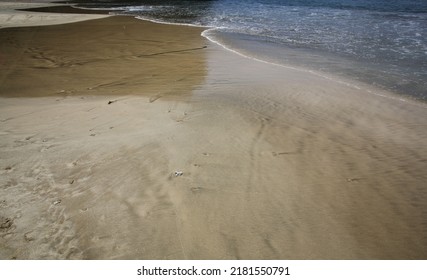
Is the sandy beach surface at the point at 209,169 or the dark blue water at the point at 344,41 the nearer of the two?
the sandy beach surface at the point at 209,169

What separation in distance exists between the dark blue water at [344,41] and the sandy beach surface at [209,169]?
1.18m

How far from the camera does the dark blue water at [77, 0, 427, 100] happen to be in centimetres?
718

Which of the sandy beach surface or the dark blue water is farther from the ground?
the dark blue water

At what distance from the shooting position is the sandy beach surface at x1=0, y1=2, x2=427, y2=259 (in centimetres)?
278

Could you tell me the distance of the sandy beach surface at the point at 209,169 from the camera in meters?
2.78

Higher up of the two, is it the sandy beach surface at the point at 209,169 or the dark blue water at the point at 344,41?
the dark blue water at the point at 344,41

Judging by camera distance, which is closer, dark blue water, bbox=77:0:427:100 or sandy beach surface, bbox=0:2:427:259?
sandy beach surface, bbox=0:2:427:259

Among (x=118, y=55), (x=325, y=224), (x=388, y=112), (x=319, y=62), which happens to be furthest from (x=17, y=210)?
(x=319, y=62)

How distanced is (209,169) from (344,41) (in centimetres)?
902

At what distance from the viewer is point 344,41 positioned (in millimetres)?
10430

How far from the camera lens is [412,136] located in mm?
4586

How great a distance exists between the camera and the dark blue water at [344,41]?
283 inches

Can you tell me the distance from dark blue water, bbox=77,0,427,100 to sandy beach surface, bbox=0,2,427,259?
1.18m
